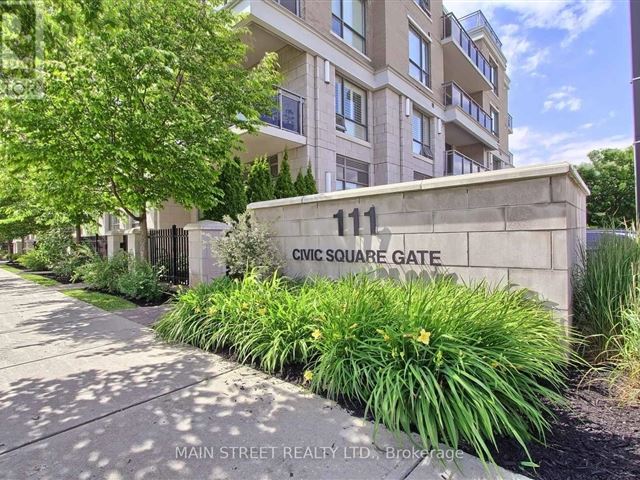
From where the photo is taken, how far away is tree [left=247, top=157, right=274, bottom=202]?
1154cm

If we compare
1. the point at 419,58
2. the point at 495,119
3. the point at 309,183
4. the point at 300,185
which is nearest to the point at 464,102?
the point at 419,58

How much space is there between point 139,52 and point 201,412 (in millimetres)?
6198

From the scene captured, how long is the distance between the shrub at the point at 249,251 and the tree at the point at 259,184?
14.6ft

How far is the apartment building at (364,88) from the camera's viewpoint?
12.5 m

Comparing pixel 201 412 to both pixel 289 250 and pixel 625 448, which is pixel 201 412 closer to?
pixel 625 448

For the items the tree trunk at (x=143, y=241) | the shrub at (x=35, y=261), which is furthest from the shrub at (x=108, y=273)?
the shrub at (x=35, y=261)

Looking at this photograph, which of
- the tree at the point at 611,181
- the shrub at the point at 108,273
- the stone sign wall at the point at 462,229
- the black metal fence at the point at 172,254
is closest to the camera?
the stone sign wall at the point at 462,229

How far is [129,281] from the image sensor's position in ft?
29.8

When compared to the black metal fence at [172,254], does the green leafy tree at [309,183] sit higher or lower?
higher

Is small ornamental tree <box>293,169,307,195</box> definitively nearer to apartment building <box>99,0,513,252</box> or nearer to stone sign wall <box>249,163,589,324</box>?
apartment building <box>99,0,513,252</box>

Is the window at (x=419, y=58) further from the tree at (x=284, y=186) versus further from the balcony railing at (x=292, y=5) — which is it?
the tree at (x=284, y=186)

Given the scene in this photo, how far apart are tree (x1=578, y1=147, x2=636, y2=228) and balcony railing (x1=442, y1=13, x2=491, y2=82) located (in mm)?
12092

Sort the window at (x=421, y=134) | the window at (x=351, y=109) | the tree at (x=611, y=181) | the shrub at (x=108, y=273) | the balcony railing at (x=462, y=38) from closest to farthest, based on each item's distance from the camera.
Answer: the shrub at (x=108, y=273), the window at (x=351, y=109), the window at (x=421, y=134), the balcony railing at (x=462, y=38), the tree at (x=611, y=181)

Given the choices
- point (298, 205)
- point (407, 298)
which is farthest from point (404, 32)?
point (407, 298)
